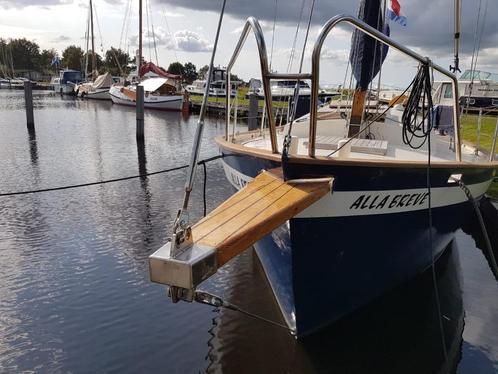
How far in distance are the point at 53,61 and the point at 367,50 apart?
104m

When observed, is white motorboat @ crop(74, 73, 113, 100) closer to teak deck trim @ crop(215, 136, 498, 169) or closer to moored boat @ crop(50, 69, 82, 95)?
moored boat @ crop(50, 69, 82, 95)

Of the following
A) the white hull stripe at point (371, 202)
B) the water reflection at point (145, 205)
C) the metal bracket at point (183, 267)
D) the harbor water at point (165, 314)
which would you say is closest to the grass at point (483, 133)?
the harbor water at point (165, 314)

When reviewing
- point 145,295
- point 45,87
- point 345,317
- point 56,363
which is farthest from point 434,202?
point 45,87

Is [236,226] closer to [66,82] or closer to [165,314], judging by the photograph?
[165,314]

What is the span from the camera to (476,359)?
5.63 meters

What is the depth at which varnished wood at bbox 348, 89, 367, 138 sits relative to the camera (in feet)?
22.8

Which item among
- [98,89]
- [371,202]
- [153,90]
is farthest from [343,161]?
[98,89]

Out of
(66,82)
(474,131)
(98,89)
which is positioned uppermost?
(66,82)

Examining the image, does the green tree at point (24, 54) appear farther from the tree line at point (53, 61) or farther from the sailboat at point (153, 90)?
the sailboat at point (153, 90)

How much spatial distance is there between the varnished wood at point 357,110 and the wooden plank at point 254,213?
272 cm

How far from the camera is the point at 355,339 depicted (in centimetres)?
591

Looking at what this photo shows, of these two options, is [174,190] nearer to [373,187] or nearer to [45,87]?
[373,187]

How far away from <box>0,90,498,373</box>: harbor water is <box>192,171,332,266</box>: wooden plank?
1.78m

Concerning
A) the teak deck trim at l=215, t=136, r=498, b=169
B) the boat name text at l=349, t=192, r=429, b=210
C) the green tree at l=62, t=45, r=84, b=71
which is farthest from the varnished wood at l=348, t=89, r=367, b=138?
the green tree at l=62, t=45, r=84, b=71
